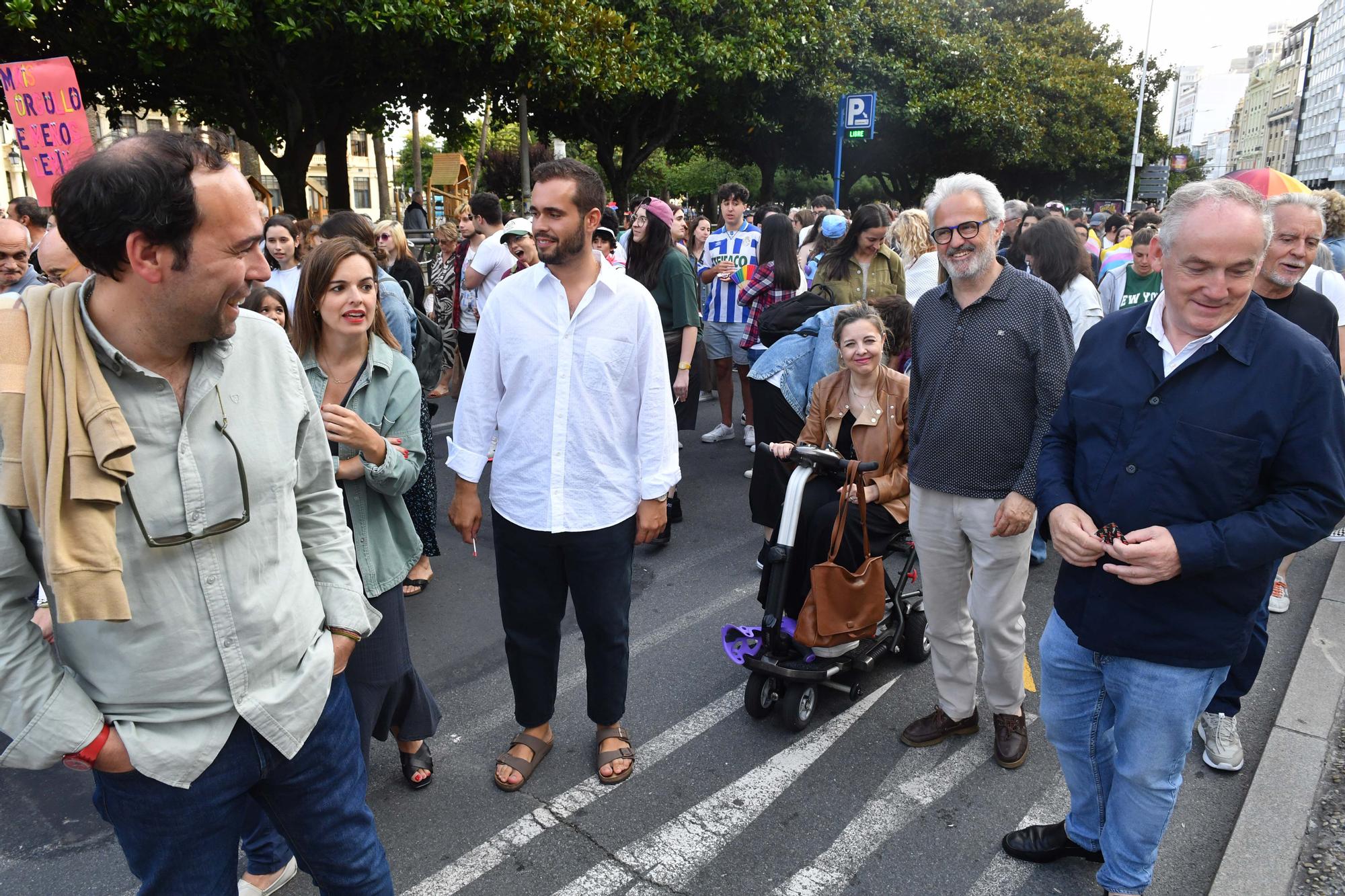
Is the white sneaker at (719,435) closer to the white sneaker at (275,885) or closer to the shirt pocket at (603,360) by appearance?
the shirt pocket at (603,360)

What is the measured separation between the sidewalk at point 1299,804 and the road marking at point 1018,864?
0.51 m

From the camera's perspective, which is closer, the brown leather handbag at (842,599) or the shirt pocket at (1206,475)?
the shirt pocket at (1206,475)

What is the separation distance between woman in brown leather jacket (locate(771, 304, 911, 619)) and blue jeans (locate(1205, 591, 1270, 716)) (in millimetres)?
1294

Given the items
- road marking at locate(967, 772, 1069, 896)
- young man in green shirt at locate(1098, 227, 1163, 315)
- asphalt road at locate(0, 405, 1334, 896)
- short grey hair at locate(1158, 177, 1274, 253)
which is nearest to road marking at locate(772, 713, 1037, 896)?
asphalt road at locate(0, 405, 1334, 896)

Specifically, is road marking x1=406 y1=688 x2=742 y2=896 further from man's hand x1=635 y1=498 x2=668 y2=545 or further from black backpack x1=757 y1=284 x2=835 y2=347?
black backpack x1=757 y1=284 x2=835 y2=347

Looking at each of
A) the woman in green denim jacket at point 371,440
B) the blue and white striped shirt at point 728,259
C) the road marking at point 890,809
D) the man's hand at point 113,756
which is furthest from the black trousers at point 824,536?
the blue and white striped shirt at point 728,259

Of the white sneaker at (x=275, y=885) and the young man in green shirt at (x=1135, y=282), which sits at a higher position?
the young man in green shirt at (x=1135, y=282)

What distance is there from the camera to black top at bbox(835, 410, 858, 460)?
420 cm

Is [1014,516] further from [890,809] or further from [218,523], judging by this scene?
[218,523]

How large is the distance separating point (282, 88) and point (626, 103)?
9.02 m

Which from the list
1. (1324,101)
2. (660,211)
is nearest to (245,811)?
A: (660,211)

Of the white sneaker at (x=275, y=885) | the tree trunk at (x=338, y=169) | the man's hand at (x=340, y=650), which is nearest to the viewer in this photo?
the man's hand at (x=340, y=650)

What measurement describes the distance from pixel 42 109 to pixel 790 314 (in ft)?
18.5

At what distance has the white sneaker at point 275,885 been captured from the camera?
2736 millimetres
